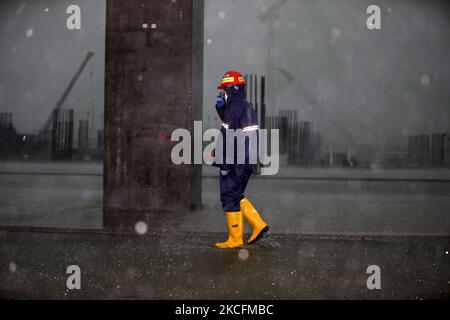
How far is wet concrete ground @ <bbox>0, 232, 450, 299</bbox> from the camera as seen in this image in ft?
11.7

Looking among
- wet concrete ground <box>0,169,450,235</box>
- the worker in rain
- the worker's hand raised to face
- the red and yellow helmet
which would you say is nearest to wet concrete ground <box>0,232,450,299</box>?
the worker in rain

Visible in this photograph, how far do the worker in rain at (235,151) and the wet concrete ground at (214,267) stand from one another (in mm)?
345

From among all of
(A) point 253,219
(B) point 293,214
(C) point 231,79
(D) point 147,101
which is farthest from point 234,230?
(D) point 147,101

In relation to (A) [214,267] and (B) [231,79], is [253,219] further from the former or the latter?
(B) [231,79]

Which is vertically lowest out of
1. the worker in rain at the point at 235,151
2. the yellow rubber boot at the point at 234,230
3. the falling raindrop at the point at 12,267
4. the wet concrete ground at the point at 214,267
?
the falling raindrop at the point at 12,267

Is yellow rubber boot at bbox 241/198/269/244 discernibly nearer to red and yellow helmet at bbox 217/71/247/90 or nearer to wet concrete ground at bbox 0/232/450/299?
wet concrete ground at bbox 0/232/450/299

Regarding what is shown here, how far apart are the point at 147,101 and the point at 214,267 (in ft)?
15.2

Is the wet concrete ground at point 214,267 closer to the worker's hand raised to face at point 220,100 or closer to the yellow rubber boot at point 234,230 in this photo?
the yellow rubber boot at point 234,230

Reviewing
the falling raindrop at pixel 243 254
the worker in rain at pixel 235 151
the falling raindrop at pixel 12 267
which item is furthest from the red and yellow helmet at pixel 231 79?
the falling raindrop at pixel 12 267

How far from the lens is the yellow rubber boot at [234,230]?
5.11m

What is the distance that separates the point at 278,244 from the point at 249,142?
1.25 m

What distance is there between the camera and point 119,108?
8289mm

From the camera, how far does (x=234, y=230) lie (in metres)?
5.14
